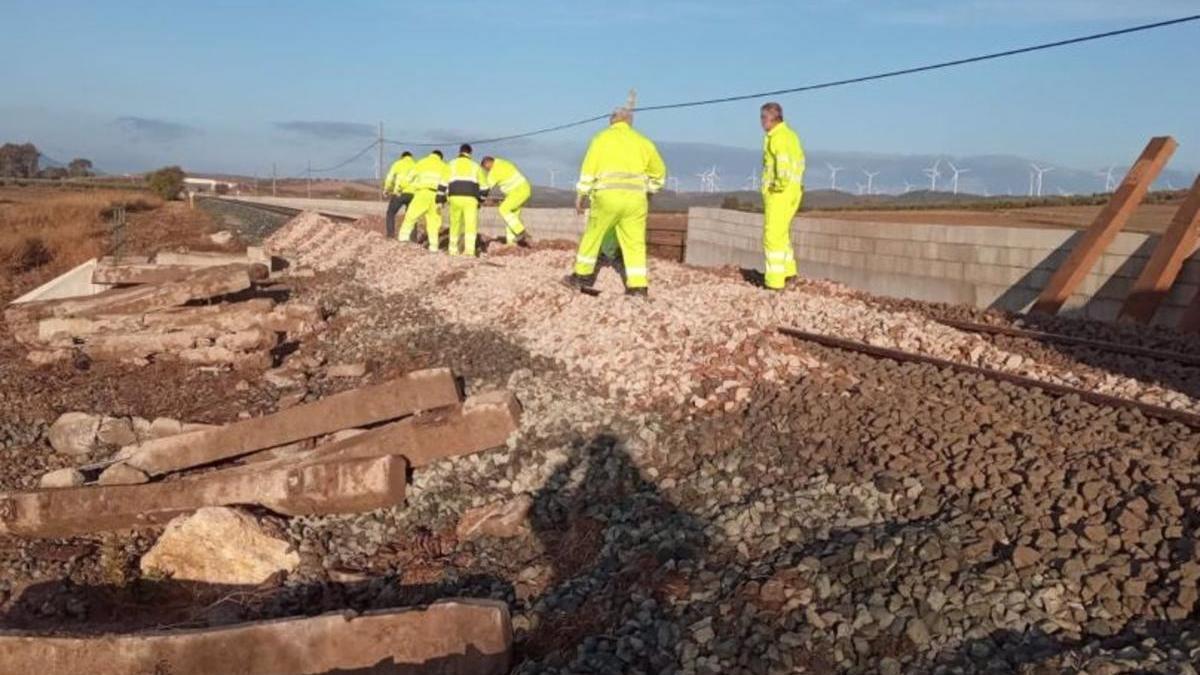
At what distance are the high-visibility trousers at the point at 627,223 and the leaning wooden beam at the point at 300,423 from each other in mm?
3574

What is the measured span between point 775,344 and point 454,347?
3.52 metres

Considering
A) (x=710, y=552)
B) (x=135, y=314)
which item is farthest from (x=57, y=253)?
(x=710, y=552)

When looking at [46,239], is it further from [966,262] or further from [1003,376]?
[1003,376]

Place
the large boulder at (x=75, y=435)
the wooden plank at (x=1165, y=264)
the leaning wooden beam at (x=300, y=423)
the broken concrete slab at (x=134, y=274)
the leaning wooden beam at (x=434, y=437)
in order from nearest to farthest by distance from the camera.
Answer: the leaning wooden beam at (x=434, y=437), the leaning wooden beam at (x=300, y=423), the large boulder at (x=75, y=435), the wooden plank at (x=1165, y=264), the broken concrete slab at (x=134, y=274)

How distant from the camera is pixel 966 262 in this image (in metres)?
13.8

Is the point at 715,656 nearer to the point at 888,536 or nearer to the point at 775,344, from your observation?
the point at 888,536

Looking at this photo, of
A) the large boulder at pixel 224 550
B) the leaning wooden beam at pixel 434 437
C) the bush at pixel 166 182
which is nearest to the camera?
the large boulder at pixel 224 550

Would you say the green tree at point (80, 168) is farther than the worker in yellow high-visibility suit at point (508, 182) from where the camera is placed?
Yes

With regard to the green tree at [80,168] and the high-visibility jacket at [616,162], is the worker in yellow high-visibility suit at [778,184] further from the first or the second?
the green tree at [80,168]

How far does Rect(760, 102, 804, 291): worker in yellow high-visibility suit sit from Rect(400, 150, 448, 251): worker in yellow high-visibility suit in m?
8.31

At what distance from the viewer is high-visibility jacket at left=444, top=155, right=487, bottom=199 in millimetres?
17438

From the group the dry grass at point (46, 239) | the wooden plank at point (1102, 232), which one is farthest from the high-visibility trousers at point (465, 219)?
the wooden plank at point (1102, 232)

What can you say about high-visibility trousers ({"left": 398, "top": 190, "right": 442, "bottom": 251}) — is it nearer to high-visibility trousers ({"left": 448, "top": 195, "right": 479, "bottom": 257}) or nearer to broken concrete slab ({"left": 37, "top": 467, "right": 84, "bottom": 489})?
high-visibility trousers ({"left": 448, "top": 195, "right": 479, "bottom": 257})

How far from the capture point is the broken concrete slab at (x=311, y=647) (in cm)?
470
